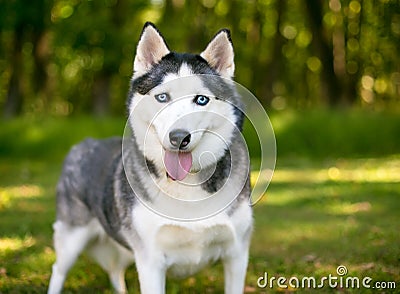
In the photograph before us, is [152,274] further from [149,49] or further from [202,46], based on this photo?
[202,46]

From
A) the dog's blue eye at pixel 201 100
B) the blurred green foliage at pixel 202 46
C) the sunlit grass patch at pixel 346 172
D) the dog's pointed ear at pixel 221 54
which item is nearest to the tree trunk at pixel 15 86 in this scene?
the blurred green foliage at pixel 202 46

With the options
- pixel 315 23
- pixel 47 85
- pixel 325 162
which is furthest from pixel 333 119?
pixel 47 85

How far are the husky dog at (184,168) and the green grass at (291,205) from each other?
98cm

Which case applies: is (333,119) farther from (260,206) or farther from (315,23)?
(260,206)

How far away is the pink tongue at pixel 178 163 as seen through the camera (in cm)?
379

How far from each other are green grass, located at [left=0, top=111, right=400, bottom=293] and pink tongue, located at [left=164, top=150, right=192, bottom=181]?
4.41 ft

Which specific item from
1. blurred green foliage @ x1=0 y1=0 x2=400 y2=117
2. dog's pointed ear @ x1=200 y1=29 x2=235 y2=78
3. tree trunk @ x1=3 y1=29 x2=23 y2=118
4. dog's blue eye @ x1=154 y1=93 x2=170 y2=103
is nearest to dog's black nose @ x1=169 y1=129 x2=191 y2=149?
dog's blue eye @ x1=154 y1=93 x2=170 y2=103

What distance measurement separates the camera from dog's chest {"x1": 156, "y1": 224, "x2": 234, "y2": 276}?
3.79 metres

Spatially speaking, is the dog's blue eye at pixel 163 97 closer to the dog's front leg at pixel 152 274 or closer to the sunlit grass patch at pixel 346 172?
the dog's front leg at pixel 152 274

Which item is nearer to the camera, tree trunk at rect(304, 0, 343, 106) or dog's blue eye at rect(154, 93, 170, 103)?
dog's blue eye at rect(154, 93, 170, 103)

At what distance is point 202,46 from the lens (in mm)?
23359

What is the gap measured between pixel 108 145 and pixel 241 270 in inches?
66.7

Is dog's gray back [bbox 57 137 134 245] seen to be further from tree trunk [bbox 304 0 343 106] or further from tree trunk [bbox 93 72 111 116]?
tree trunk [bbox 304 0 343 106]

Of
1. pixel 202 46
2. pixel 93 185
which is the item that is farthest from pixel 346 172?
pixel 202 46
